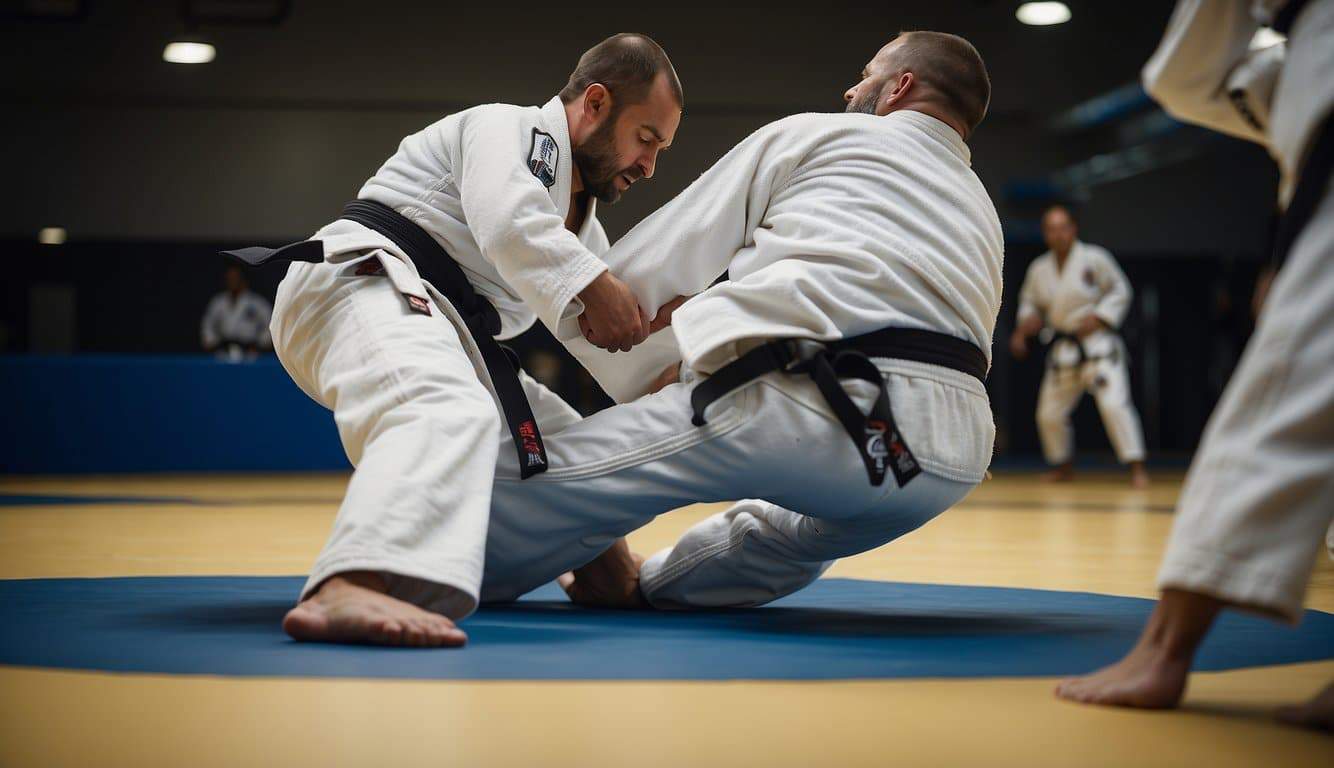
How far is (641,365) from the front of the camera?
2402 mm

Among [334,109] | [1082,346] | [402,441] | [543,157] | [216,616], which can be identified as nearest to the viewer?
[402,441]

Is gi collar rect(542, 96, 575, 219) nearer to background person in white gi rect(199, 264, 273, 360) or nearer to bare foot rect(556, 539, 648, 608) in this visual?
bare foot rect(556, 539, 648, 608)

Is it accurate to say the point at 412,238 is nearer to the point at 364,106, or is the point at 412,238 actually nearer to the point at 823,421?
the point at 823,421

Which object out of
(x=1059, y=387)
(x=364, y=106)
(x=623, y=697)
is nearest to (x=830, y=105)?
(x=364, y=106)

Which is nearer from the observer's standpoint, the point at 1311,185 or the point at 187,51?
the point at 1311,185

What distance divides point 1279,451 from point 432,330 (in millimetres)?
1266

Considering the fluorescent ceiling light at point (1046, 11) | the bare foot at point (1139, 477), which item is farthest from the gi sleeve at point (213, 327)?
the bare foot at point (1139, 477)

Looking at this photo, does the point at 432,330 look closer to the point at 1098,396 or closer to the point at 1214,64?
the point at 1214,64

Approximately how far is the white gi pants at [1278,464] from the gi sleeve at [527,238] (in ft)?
3.48

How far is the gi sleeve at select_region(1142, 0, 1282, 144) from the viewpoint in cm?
145

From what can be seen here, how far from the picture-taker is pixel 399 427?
1.90 metres

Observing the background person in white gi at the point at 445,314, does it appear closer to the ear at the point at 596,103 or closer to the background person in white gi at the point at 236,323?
the ear at the point at 596,103

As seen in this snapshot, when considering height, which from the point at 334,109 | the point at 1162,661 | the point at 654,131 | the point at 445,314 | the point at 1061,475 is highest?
the point at 334,109

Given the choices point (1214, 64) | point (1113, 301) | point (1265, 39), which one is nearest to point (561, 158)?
point (1214, 64)
